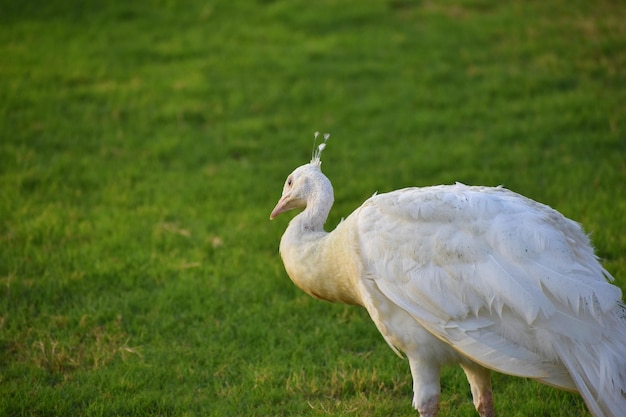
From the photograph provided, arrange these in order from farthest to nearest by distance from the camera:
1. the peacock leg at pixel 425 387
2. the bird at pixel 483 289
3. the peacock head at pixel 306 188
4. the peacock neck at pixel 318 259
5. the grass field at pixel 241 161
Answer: the grass field at pixel 241 161, the peacock head at pixel 306 188, the peacock neck at pixel 318 259, the peacock leg at pixel 425 387, the bird at pixel 483 289

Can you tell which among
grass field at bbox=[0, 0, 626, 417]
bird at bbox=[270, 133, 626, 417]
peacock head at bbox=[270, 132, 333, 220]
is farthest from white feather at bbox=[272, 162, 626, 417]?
grass field at bbox=[0, 0, 626, 417]

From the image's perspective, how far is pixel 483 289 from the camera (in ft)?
14.1

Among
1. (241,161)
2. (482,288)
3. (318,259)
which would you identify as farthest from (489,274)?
(241,161)

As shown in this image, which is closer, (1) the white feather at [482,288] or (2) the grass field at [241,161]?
(1) the white feather at [482,288]

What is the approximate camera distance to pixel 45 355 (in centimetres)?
561

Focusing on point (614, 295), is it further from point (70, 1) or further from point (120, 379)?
point (70, 1)

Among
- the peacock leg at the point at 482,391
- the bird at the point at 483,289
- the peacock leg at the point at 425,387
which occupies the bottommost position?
the peacock leg at the point at 482,391

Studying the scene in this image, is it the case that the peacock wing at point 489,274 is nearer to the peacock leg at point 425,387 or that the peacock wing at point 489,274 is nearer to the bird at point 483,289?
the bird at point 483,289

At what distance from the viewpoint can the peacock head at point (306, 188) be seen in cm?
519

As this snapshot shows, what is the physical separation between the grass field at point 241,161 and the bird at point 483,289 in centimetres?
84

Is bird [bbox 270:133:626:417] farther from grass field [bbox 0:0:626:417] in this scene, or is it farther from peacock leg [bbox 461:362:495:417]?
grass field [bbox 0:0:626:417]

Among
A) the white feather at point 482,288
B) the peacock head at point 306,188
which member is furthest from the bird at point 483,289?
the peacock head at point 306,188

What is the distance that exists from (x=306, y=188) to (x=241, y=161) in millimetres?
3391

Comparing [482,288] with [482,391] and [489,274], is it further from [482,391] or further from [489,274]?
[482,391]
